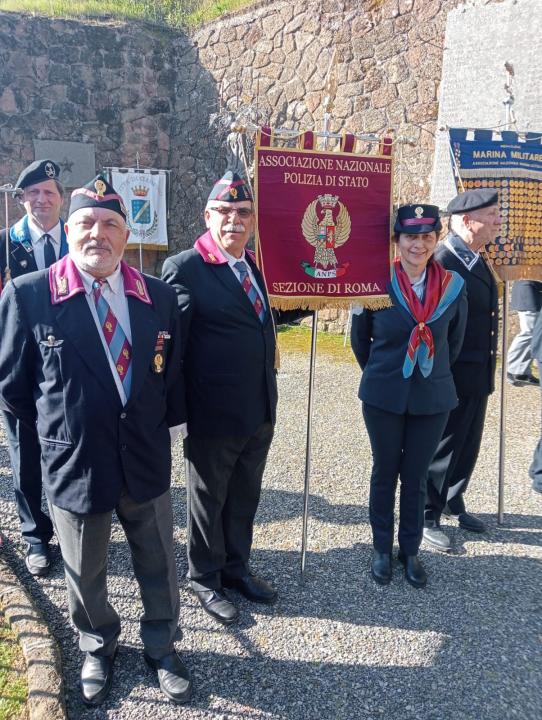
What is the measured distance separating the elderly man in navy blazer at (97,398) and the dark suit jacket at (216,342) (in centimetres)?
24

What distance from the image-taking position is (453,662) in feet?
8.83

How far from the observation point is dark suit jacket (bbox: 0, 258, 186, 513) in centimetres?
217

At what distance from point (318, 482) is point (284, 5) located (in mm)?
8481

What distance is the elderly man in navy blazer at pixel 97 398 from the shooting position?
2180 mm

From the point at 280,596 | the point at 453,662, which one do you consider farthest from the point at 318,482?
the point at 453,662

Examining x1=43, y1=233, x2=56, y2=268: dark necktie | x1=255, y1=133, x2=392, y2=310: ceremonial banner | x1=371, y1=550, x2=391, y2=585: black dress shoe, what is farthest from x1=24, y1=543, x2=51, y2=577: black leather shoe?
x1=255, y1=133, x2=392, y2=310: ceremonial banner

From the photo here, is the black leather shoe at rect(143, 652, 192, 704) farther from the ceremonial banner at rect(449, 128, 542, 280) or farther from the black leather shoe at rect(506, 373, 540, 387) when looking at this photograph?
the black leather shoe at rect(506, 373, 540, 387)

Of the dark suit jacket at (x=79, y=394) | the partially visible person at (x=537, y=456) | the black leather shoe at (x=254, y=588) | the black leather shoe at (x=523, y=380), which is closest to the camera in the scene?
the dark suit jacket at (x=79, y=394)

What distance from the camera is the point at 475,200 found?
3.38 metres

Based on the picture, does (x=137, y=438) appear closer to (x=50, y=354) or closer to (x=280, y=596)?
(x=50, y=354)

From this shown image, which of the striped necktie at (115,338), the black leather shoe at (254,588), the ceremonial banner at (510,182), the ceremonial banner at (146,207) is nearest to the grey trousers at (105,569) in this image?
the striped necktie at (115,338)

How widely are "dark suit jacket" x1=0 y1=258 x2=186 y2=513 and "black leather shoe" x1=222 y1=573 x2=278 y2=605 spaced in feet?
3.33

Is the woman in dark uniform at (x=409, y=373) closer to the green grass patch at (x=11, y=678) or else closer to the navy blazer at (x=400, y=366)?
the navy blazer at (x=400, y=366)

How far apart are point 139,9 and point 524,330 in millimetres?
9987
